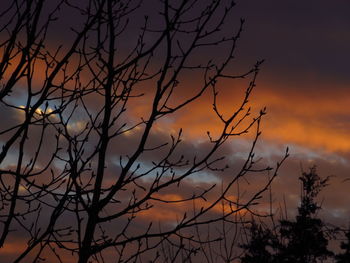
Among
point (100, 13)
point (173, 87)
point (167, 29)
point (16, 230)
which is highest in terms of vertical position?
point (100, 13)

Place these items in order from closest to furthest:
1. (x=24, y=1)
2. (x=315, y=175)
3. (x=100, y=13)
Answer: (x=100, y=13), (x=24, y=1), (x=315, y=175)

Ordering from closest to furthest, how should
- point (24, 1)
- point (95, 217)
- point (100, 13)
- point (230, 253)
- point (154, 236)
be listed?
1. point (95, 217)
2. point (154, 236)
3. point (100, 13)
4. point (24, 1)
5. point (230, 253)

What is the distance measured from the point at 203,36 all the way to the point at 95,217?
1410 millimetres

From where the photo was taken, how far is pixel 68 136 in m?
3.95

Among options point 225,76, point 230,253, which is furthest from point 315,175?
point 225,76

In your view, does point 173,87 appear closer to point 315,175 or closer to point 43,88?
point 43,88

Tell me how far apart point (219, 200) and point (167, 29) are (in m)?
1.12

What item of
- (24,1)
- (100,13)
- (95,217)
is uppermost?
(24,1)

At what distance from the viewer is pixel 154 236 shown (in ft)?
12.6

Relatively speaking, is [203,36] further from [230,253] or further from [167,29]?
[230,253]

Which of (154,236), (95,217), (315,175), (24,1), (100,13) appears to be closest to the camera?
(95,217)

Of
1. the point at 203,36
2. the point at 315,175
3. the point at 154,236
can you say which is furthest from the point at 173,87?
the point at 315,175

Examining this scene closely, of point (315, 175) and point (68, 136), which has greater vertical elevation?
point (315, 175)

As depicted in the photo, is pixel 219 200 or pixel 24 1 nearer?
pixel 219 200
